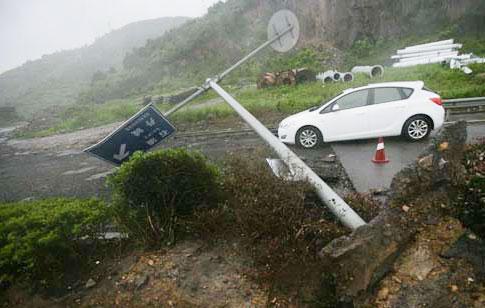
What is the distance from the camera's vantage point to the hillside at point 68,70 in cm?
4194

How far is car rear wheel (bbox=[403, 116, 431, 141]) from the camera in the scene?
7570 millimetres

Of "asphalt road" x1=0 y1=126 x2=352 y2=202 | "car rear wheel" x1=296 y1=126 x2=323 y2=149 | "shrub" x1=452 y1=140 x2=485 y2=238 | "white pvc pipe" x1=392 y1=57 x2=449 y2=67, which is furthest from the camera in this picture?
"white pvc pipe" x1=392 y1=57 x2=449 y2=67

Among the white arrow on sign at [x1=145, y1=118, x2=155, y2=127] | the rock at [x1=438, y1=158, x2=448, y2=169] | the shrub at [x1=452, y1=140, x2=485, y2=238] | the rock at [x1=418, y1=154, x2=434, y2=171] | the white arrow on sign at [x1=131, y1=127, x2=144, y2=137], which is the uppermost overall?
the white arrow on sign at [x1=145, y1=118, x2=155, y2=127]

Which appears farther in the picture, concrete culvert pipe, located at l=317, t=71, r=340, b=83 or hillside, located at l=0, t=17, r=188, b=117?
hillside, located at l=0, t=17, r=188, b=117

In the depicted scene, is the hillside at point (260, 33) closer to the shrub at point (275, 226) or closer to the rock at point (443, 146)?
the rock at point (443, 146)

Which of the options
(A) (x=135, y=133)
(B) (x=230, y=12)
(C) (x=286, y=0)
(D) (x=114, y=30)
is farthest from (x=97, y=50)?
(A) (x=135, y=133)

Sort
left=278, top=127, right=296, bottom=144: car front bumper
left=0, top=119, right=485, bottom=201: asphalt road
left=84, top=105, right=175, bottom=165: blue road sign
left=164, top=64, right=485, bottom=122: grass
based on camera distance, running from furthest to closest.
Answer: left=164, top=64, right=485, bottom=122: grass < left=278, top=127, right=296, bottom=144: car front bumper < left=0, top=119, right=485, bottom=201: asphalt road < left=84, top=105, right=175, bottom=165: blue road sign

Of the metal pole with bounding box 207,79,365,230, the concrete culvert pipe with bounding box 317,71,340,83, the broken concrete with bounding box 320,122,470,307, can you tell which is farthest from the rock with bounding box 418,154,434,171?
the concrete culvert pipe with bounding box 317,71,340,83

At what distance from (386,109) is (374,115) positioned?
307 mm

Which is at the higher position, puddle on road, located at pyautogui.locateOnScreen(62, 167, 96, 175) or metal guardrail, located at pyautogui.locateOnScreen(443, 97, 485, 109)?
puddle on road, located at pyautogui.locateOnScreen(62, 167, 96, 175)

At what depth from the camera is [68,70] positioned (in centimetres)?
5669

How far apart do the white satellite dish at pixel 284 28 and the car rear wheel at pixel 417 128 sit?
3.49 metres

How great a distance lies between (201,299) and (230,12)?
3926 cm

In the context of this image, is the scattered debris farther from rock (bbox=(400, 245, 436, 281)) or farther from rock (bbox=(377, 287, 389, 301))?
rock (bbox=(377, 287, 389, 301))
